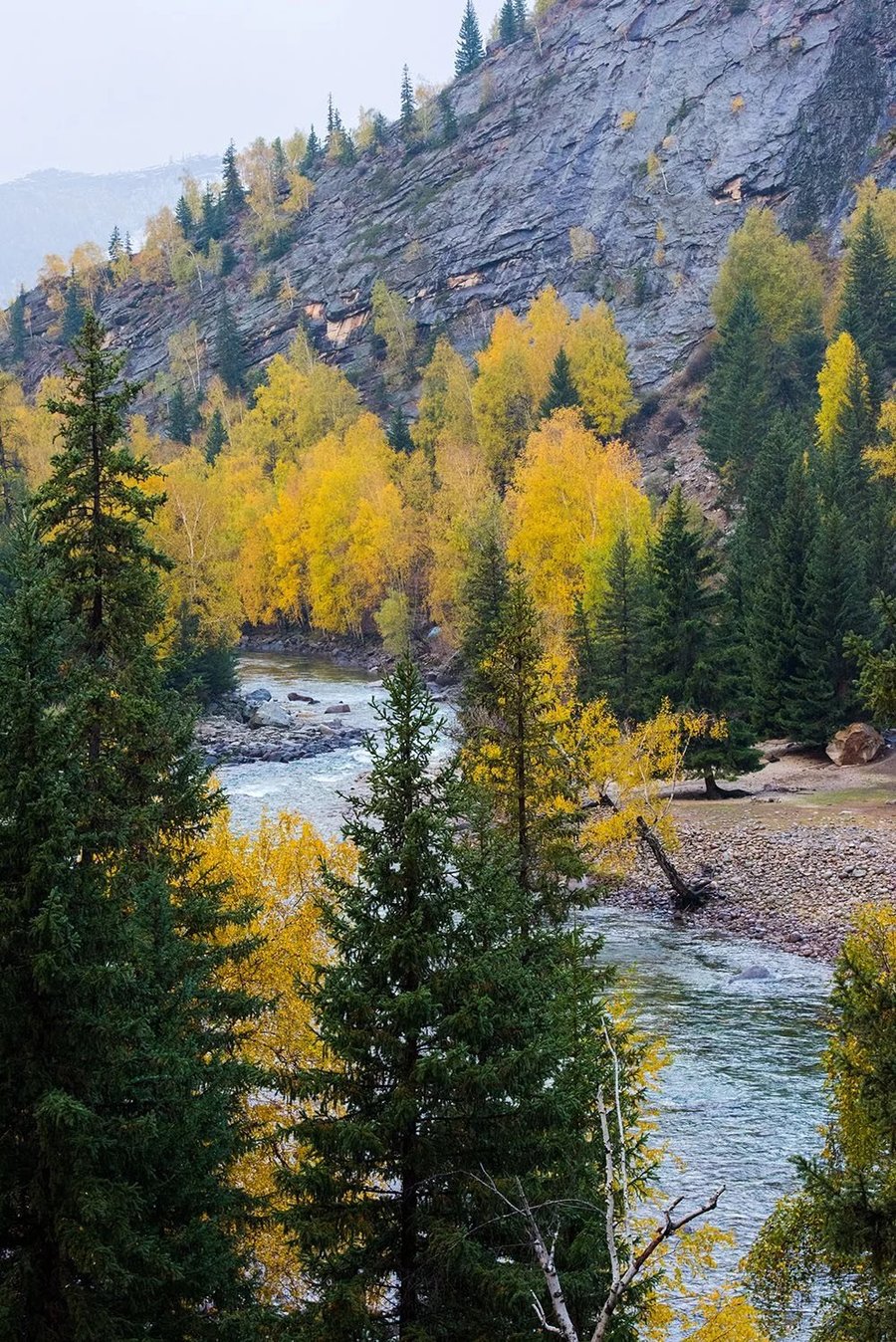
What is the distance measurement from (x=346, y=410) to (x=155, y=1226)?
10197 cm

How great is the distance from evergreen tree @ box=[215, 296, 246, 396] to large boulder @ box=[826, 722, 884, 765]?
108484 millimetres

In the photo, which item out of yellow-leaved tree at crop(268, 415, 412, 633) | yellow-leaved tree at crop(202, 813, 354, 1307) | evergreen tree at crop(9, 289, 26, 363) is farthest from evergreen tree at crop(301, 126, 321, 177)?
yellow-leaved tree at crop(202, 813, 354, 1307)

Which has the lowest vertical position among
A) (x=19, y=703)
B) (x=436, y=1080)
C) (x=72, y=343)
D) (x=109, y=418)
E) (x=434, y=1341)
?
(x=434, y=1341)

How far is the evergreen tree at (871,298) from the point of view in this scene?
65625 mm

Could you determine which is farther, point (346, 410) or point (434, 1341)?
point (346, 410)

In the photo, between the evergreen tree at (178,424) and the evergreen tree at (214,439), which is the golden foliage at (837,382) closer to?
the evergreen tree at (214,439)

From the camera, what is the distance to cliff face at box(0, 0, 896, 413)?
327 ft

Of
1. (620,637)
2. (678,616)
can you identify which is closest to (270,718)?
(620,637)

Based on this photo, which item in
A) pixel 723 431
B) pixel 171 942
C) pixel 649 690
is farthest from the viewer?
pixel 723 431

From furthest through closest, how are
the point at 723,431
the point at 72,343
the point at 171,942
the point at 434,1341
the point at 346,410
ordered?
the point at 346,410 → the point at 723,431 → the point at 72,343 → the point at 171,942 → the point at 434,1341

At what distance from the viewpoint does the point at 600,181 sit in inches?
4744

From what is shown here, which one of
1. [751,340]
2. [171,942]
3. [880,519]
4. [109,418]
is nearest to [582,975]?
[171,942]

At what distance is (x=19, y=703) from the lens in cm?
909

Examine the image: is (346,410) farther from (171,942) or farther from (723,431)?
(171,942)
